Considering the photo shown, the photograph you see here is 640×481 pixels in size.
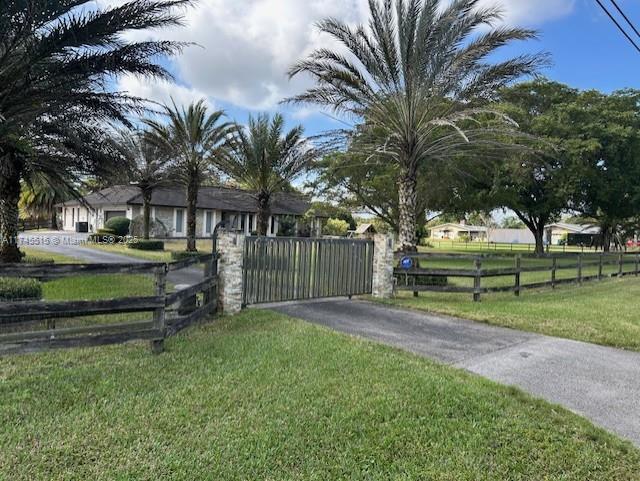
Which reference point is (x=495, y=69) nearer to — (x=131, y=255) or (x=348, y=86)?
(x=348, y=86)

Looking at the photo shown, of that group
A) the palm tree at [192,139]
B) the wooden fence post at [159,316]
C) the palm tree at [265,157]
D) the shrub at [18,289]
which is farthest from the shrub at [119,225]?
the wooden fence post at [159,316]

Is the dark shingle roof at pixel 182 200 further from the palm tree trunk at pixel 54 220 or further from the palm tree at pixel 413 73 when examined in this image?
the palm tree at pixel 413 73

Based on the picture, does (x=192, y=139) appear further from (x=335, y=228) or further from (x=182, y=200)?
(x=335, y=228)

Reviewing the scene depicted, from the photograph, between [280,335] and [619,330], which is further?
[619,330]

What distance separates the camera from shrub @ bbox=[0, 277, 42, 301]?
6785 mm

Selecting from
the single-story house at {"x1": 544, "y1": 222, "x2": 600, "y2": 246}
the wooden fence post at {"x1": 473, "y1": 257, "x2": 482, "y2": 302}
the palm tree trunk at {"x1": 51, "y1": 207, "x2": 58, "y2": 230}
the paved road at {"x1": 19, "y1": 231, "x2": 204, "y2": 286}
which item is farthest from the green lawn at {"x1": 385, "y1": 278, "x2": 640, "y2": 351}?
the single-story house at {"x1": 544, "y1": 222, "x2": 600, "y2": 246}

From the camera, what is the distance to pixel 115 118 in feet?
33.1

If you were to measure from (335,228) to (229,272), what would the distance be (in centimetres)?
2915

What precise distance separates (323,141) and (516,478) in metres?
12.0

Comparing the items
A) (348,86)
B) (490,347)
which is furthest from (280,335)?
(348,86)

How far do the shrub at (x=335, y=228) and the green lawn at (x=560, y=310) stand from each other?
24.2m

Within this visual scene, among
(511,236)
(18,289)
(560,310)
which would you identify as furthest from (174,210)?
(511,236)

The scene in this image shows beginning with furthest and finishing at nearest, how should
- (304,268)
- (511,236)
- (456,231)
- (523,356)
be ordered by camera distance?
(456,231), (511,236), (304,268), (523,356)

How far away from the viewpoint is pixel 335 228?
36375 mm
